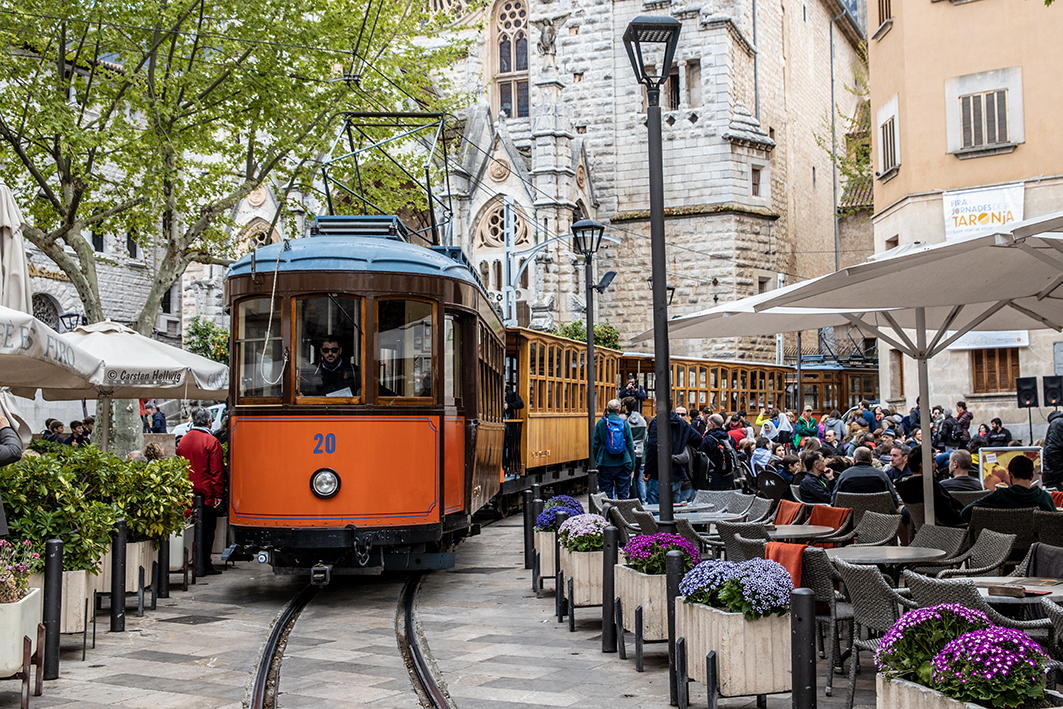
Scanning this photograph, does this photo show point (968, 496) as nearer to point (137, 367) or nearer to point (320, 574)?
point (320, 574)

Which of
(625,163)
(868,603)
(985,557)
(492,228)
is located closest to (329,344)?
(868,603)

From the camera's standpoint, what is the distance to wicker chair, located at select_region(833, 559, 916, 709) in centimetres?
558

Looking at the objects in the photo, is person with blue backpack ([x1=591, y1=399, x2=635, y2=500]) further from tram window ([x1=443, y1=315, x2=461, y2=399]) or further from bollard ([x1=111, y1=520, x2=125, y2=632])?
bollard ([x1=111, y1=520, x2=125, y2=632])

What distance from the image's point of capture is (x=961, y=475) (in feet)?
33.3

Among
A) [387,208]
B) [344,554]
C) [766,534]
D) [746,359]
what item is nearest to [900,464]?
[766,534]

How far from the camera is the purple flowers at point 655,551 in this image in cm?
711

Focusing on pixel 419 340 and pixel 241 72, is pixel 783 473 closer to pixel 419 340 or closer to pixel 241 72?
pixel 419 340

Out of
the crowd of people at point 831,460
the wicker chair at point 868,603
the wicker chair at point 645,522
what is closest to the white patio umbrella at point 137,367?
the crowd of people at point 831,460

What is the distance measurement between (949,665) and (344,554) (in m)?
6.33

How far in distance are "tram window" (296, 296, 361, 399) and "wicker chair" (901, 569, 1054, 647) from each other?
534 cm

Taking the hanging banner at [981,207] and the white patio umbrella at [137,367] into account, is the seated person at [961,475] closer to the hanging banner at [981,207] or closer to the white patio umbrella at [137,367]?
the white patio umbrella at [137,367]

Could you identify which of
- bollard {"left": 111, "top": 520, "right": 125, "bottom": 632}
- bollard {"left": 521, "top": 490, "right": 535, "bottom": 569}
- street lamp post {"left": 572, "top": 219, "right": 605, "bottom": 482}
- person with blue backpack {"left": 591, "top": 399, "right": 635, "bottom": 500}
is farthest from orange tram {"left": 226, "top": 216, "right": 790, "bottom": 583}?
street lamp post {"left": 572, "top": 219, "right": 605, "bottom": 482}

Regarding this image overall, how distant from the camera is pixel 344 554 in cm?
938

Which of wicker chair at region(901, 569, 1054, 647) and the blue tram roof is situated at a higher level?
the blue tram roof
